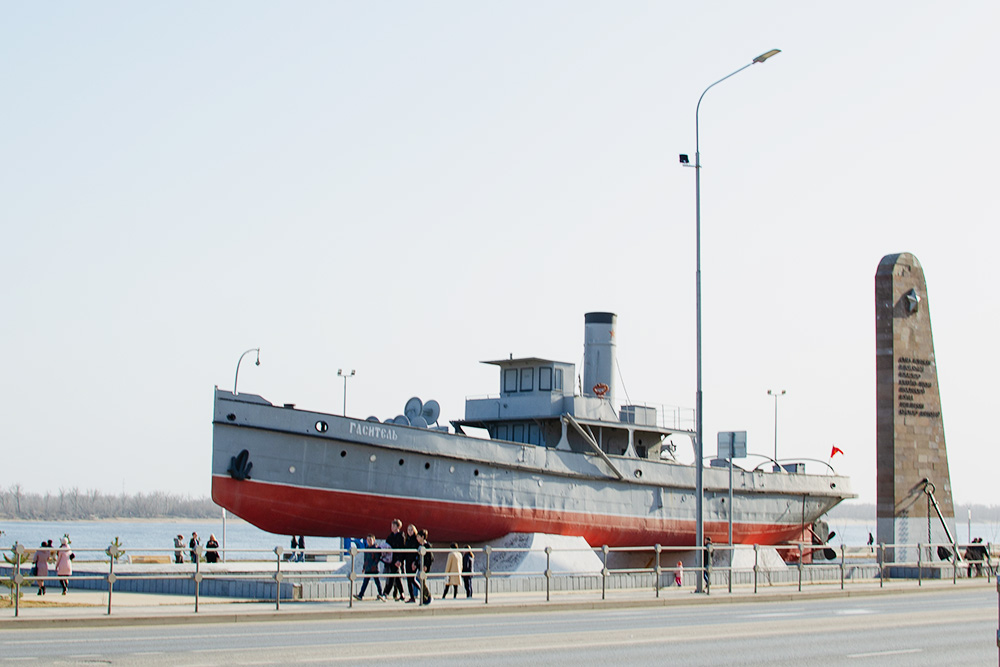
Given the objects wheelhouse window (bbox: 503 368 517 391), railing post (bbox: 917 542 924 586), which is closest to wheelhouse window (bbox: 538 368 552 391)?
wheelhouse window (bbox: 503 368 517 391)

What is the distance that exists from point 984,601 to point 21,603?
790 inches

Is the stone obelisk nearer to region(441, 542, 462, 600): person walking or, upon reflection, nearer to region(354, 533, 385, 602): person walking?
region(441, 542, 462, 600): person walking

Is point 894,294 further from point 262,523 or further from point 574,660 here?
point 574,660

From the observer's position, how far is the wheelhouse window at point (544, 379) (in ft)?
116

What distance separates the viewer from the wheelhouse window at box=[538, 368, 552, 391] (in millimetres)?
35500

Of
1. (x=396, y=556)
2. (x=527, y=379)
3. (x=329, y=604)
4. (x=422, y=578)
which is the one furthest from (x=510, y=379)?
(x=329, y=604)

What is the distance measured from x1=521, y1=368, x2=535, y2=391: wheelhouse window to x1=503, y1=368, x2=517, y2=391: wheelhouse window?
0.88 feet

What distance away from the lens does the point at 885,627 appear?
17.9 metres

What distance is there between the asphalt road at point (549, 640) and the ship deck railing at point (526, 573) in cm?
208

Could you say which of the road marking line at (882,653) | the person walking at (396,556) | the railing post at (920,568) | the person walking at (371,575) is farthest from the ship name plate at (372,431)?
the road marking line at (882,653)

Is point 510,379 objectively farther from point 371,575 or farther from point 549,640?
point 549,640

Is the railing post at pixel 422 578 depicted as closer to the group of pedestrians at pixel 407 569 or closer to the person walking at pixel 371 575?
the group of pedestrians at pixel 407 569

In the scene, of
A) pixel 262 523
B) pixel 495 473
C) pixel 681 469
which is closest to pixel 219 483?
pixel 262 523

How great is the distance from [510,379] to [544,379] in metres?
1.24
